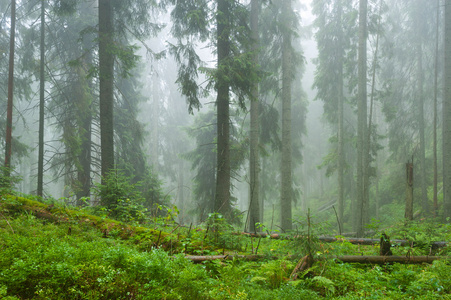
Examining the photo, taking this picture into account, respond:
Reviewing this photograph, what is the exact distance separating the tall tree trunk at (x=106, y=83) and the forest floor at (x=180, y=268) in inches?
136

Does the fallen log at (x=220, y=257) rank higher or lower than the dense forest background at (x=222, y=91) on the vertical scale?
lower

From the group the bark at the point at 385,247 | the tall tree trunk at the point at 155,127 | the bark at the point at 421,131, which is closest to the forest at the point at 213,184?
the bark at the point at 385,247

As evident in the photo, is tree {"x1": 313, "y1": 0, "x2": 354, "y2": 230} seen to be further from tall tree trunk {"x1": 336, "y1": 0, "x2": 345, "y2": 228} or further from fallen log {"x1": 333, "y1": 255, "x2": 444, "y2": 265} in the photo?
fallen log {"x1": 333, "y1": 255, "x2": 444, "y2": 265}

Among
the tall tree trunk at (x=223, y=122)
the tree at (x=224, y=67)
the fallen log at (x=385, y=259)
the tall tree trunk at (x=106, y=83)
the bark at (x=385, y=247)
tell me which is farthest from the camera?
the tall tree trunk at (x=106, y=83)

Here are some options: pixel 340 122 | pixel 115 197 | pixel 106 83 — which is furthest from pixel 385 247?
pixel 340 122

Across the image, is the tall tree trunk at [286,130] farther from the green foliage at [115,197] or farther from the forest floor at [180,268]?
the green foliage at [115,197]

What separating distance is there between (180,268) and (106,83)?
742 centimetres

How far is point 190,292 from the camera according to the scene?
2.90 meters

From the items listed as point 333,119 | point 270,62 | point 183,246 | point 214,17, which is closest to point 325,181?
point 333,119

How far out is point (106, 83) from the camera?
28.6 feet

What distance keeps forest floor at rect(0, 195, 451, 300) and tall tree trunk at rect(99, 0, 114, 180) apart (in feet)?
11.4

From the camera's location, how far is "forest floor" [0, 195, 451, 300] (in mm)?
2531

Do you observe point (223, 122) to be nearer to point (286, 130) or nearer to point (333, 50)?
point (286, 130)

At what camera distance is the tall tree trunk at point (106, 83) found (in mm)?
8438
